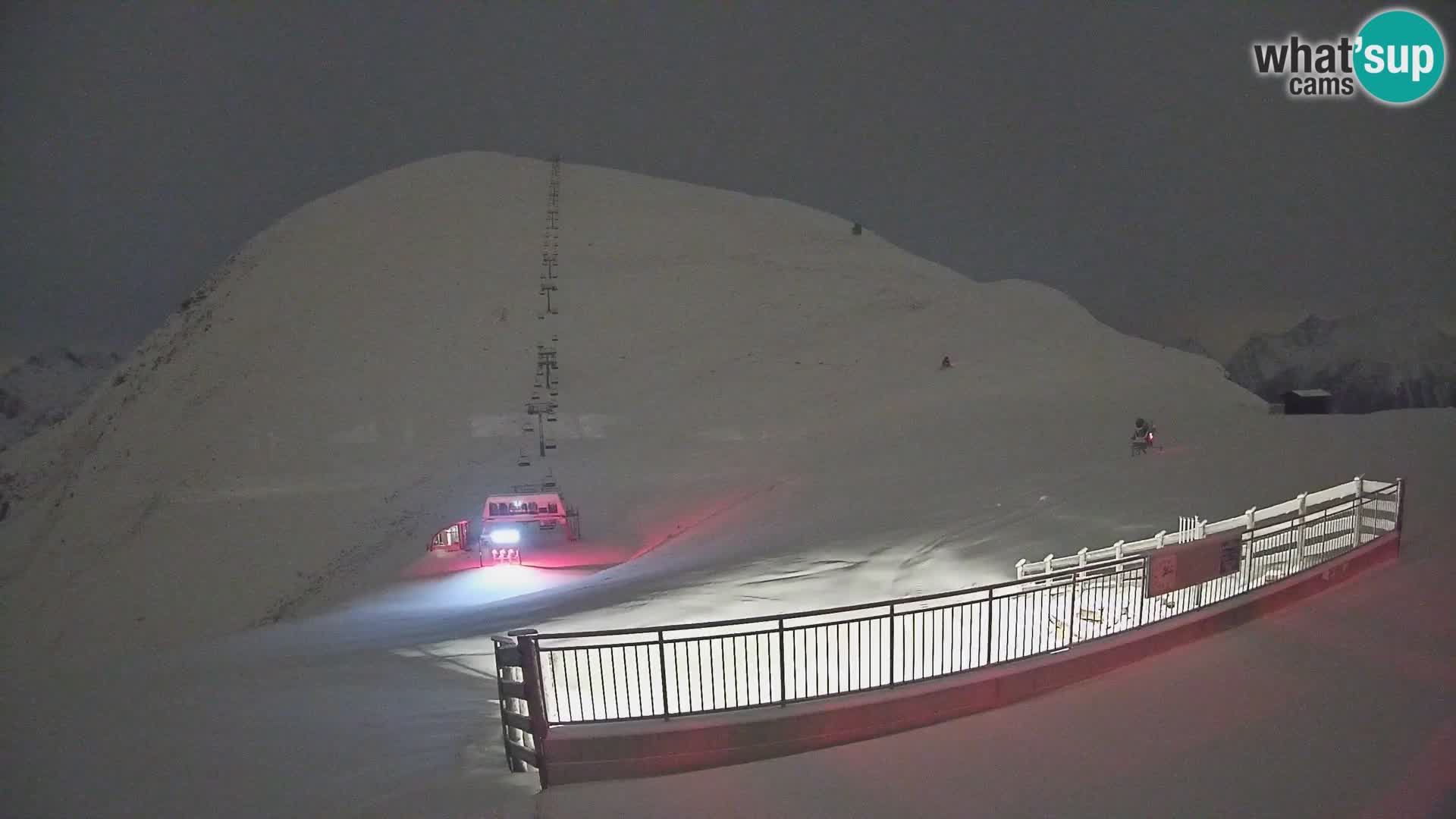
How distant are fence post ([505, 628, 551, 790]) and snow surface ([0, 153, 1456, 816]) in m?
0.31

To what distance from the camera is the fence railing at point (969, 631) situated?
761cm

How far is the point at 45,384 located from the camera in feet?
343

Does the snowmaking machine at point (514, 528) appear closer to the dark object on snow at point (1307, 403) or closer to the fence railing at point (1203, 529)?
the fence railing at point (1203, 529)

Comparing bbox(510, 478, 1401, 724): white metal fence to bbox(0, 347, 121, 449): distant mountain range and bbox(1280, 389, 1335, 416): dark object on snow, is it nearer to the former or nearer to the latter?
bbox(1280, 389, 1335, 416): dark object on snow

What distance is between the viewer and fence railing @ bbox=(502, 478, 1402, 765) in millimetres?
7609

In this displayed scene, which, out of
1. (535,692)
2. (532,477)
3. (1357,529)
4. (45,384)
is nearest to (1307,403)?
(1357,529)

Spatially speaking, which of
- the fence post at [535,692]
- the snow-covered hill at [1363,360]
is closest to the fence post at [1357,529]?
the fence post at [535,692]

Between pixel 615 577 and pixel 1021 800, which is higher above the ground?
pixel 1021 800

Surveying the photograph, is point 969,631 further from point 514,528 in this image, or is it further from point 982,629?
point 514,528

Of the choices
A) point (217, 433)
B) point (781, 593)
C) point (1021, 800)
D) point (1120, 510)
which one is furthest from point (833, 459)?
point (217, 433)

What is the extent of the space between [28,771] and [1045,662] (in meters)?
10.1

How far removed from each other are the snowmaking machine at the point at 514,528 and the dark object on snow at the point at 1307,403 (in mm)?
27130

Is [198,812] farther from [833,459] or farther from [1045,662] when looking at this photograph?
[833,459]

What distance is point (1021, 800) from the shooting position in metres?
5.43
